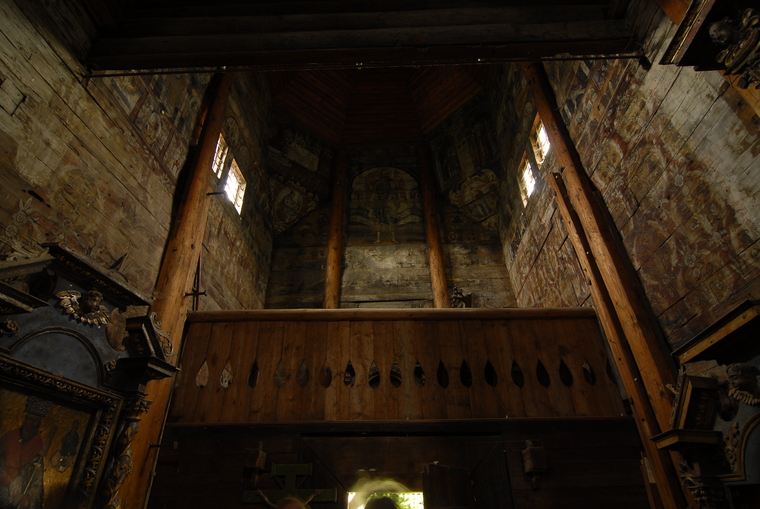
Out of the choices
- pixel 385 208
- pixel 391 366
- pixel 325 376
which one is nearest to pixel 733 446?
pixel 391 366

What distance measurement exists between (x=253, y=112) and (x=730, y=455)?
10.7 m

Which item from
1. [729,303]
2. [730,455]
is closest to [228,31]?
[729,303]

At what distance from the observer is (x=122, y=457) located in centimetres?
333

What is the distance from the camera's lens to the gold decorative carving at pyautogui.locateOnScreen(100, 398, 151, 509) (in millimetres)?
3197

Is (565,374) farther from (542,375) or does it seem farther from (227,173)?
(227,173)

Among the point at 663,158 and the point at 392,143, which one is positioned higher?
the point at 392,143

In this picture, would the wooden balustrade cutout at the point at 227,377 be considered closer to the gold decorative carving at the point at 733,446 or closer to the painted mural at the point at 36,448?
the painted mural at the point at 36,448

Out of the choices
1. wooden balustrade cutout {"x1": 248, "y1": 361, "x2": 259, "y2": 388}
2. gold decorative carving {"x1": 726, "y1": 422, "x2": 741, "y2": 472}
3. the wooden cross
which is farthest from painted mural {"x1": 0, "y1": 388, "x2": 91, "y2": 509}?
gold decorative carving {"x1": 726, "y1": 422, "x2": 741, "y2": 472}

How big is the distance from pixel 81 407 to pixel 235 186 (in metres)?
6.69

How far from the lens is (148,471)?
443 cm

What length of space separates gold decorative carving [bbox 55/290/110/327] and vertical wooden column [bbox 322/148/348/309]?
7224mm

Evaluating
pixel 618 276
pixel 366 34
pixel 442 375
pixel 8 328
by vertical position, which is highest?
pixel 366 34

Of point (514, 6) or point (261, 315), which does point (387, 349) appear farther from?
point (514, 6)

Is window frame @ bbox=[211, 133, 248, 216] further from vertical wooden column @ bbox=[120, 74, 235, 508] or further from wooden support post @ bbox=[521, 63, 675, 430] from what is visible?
wooden support post @ bbox=[521, 63, 675, 430]
